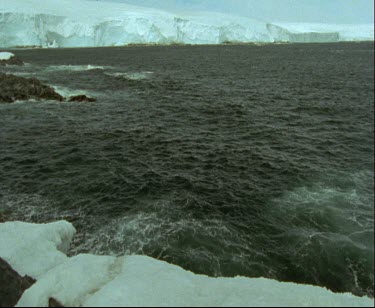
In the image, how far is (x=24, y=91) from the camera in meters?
44.7

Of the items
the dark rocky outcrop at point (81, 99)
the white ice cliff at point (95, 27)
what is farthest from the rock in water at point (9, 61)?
the white ice cliff at point (95, 27)

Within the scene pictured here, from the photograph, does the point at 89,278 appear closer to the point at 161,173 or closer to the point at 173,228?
the point at 173,228

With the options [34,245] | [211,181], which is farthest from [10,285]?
[211,181]

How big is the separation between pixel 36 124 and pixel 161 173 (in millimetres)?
18816

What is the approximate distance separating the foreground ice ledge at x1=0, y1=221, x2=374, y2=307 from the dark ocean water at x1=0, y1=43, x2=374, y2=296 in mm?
4632

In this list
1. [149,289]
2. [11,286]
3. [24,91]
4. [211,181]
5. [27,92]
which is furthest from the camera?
[24,91]

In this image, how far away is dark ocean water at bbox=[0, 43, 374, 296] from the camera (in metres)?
14.1

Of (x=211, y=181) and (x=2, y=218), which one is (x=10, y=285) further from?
(x=211, y=181)

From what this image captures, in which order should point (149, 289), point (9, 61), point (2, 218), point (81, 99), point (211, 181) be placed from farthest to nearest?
point (9, 61)
point (81, 99)
point (211, 181)
point (2, 218)
point (149, 289)

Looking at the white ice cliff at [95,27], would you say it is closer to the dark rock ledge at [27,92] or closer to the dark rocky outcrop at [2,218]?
the dark rock ledge at [27,92]

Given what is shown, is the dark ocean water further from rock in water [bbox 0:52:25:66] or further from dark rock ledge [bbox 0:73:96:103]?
rock in water [bbox 0:52:25:66]

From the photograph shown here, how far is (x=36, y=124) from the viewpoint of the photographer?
33.0m

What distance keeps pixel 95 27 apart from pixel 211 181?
15578cm

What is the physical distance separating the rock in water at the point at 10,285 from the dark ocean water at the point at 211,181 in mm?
4710
